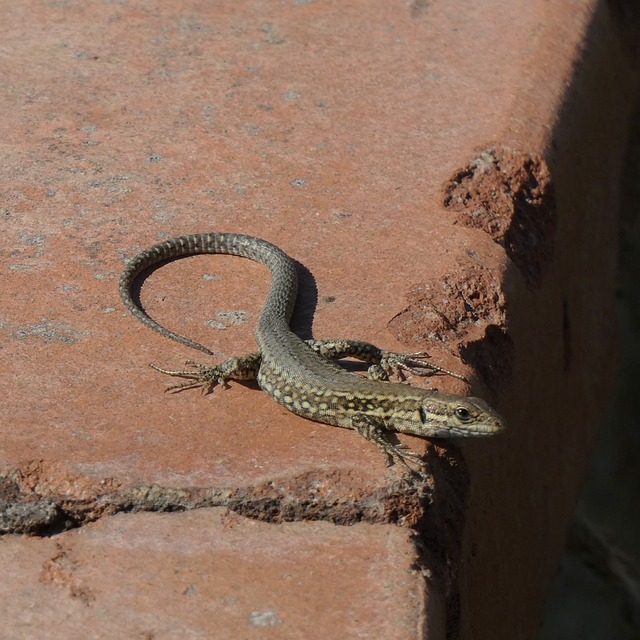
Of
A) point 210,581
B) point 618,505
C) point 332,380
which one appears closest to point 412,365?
point 332,380

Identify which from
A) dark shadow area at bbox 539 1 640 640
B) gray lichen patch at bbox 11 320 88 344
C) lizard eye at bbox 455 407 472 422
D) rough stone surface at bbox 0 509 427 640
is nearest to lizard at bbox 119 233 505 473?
lizard eye at bbox 455 407 472 422

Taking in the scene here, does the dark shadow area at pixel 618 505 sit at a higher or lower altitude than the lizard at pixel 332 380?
lower

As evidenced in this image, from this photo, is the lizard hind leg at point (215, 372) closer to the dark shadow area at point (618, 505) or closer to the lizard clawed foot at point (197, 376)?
Result: the lizard clawed foot at point (197, 376)

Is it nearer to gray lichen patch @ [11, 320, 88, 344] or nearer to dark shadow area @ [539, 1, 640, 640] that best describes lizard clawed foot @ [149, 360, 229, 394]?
gray lichen patch @ [11, 320, 88, 344]

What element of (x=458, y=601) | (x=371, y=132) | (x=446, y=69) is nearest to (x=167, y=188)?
(x=371, y=132)

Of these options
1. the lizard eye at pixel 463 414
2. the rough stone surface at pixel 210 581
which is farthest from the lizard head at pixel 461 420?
the rough stone surface at pixel 210 581

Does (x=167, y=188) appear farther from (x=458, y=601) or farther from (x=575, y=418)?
(x=458, y=601)
